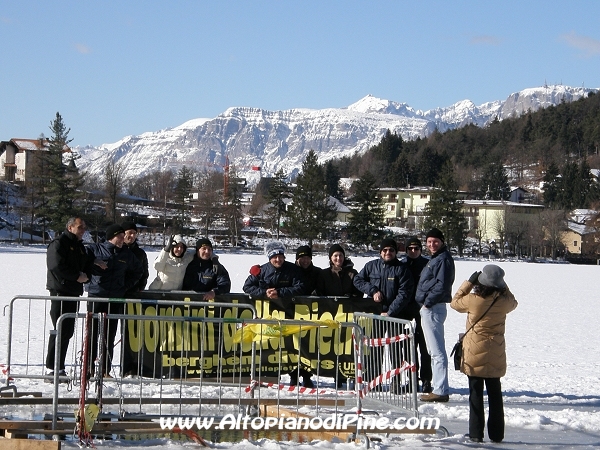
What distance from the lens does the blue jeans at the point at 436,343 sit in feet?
32.5

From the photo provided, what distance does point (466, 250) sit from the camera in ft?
344

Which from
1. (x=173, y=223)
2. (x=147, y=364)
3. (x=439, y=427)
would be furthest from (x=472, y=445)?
(x=173, y=223)

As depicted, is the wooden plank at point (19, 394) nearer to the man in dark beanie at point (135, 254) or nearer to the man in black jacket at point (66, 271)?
the man in black jacket at point (66, 271)

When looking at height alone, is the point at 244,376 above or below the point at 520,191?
below

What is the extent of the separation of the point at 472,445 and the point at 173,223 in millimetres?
90367

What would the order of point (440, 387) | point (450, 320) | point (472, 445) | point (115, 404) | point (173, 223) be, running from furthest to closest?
point (173, 223) < point (450, 320) < point (440, 387) < point (115, 404) < point (472, 445)

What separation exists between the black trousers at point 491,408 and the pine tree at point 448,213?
87732mm

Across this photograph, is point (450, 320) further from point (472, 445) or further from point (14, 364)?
point (472, 445)

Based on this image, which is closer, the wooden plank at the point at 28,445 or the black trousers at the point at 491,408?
the wooden plank at the point at 28,445

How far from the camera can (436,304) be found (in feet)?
33.2

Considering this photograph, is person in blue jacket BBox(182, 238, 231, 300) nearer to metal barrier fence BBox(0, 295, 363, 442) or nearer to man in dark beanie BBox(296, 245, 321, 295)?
metal barrier fence BBox(0, 295, 363, 442)

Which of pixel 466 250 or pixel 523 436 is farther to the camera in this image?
pixel 466 250

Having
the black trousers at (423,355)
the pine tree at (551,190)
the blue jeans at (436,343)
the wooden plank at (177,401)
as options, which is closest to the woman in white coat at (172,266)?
the wooden plank at (177,401)

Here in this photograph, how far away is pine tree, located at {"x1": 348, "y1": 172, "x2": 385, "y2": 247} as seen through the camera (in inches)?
3538
